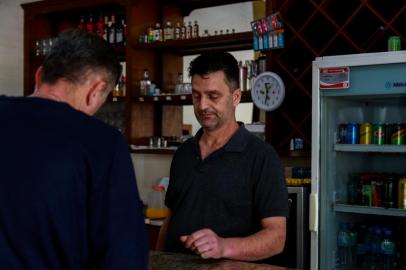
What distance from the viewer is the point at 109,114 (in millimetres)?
4762

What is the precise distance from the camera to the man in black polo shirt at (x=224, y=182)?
1688 mm

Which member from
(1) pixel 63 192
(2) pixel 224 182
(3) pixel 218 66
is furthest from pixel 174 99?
(1) pixel 63 192

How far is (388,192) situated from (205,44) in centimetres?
190

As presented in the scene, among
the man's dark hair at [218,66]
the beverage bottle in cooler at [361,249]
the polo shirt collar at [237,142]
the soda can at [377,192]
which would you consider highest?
the man's dark hair at [218,66]

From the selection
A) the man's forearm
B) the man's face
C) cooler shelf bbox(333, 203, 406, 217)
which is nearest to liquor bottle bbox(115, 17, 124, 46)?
cooler shelf bbox(333, 203, 406, 217)

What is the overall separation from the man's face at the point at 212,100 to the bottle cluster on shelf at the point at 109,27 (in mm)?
2549

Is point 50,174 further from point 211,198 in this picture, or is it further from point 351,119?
point 351,119

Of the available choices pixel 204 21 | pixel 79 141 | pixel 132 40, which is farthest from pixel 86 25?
pixel 79 141

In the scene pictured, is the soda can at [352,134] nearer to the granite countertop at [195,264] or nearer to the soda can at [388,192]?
the soda can at [388,192]

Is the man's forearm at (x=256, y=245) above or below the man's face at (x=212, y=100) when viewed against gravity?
below

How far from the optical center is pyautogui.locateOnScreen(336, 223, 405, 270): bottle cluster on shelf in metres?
2.81

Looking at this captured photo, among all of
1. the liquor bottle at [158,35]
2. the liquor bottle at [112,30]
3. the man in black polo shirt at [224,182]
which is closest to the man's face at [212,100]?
the man in black polo shirt at [224,182]

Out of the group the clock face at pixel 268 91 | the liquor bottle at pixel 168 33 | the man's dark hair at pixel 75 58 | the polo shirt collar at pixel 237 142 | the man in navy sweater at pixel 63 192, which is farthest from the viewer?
the liquor bottle at pixel 168 33

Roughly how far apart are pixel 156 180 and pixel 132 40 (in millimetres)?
1198
